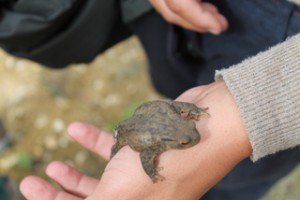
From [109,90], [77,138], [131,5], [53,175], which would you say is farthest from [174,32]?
[109,90]

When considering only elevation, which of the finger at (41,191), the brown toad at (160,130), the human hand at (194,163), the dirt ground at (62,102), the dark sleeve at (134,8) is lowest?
the dirt ground at (62,102)

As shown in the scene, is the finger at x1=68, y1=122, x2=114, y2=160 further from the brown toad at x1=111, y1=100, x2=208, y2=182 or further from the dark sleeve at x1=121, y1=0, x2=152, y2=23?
the dark sleeve at x1=121, y1=0, x2=152, y2=23

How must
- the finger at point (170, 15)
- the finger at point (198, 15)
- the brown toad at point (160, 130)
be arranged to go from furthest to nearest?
A: the finger at point (170, 15) → the finger at point (198, 15) → the brown toad at point (160, 130)

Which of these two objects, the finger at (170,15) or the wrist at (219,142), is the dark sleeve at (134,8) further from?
the wrist at (219,142)

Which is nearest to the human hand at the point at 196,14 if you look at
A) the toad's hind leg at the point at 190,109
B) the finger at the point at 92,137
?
the toad's hind leg at the point at 190,109

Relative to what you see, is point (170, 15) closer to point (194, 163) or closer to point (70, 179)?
point (194, 163)

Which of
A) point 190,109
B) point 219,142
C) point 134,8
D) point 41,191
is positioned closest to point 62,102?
point 134,8

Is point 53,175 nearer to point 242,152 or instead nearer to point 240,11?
point 242,152
